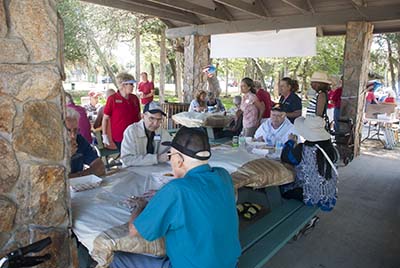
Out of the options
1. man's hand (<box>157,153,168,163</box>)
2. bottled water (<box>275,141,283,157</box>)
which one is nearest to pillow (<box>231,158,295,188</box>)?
bottled water (<box>275,141,283,157</box>)

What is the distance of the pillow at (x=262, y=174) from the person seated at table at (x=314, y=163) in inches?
4.4

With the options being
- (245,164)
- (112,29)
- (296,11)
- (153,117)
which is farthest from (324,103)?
(112,29)

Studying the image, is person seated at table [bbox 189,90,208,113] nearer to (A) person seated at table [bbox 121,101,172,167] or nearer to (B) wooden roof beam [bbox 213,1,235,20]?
(B) wooden roof beam [bbox 213,1,235,20]

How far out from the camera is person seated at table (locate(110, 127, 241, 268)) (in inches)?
61.0

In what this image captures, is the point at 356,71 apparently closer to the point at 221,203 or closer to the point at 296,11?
the point at 296,11

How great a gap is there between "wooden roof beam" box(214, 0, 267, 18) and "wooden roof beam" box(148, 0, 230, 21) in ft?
2.77

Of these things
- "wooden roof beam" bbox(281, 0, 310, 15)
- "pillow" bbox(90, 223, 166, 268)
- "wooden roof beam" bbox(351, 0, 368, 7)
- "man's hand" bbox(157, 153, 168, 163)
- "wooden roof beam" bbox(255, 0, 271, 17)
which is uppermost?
"wooden roof beam" bbox(255, 0, 271, 17)

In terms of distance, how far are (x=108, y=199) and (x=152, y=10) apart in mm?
5587

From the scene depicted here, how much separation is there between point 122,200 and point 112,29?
1282 centimetres

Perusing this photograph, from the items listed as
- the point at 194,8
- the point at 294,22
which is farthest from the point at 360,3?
the point at 194,8

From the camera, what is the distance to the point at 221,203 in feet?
5.33

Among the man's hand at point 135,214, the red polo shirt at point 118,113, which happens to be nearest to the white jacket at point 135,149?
the man's hand at point 135,214

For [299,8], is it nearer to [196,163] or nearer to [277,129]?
[277,129]

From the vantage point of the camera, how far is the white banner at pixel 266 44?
7055 millimetres
